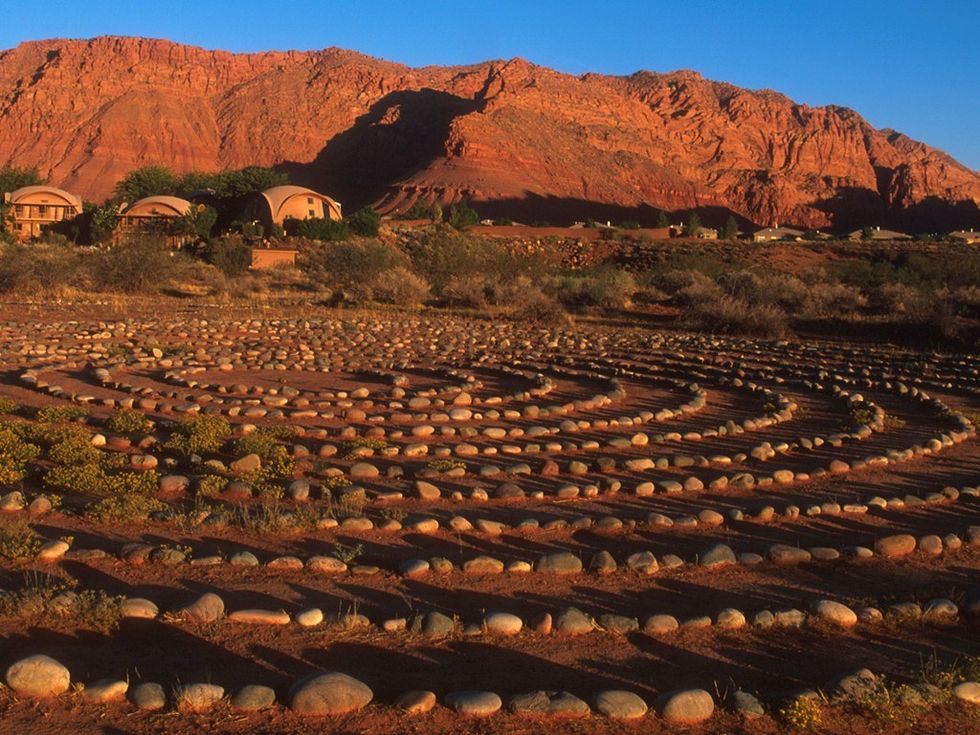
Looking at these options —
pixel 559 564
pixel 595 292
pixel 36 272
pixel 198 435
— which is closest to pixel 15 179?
pixel 36 272

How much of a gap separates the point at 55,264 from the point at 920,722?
1171 inches

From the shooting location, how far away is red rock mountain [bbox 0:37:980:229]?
100062 mm

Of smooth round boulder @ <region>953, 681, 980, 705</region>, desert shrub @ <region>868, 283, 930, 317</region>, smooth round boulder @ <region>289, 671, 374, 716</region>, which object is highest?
desert shrub @ <region>868, 283, 930, 317</region>

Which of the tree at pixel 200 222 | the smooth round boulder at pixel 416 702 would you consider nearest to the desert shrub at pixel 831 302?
the smooth round boulder at pixel 416 702

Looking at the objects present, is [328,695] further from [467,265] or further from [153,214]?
[153,214]

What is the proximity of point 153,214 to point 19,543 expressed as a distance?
59118 millimetres

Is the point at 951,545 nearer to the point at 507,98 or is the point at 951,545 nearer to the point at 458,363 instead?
the point at 458,363

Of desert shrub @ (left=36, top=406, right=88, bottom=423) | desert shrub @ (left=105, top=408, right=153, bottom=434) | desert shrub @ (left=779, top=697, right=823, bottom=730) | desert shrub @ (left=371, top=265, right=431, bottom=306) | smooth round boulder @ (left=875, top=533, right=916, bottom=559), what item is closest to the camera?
desert shrub @ (left=779, top=697, right=823, bottom=730)

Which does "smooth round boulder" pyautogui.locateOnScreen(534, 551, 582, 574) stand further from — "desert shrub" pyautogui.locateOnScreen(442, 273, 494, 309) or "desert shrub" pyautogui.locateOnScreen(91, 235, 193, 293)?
"desert shrub" pyautogui.locateOnScreen(91, 235, 193, 293)

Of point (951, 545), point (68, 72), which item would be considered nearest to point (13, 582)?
point (951, 545)

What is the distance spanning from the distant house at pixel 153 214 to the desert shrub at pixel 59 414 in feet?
151

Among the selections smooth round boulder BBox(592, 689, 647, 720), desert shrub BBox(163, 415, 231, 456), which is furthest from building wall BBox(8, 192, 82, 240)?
smooth round boulder BBox(592, 689, 647, 720)

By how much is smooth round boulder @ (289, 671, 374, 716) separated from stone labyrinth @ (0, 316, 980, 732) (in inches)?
0.5

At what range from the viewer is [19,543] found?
6148 millimetres
